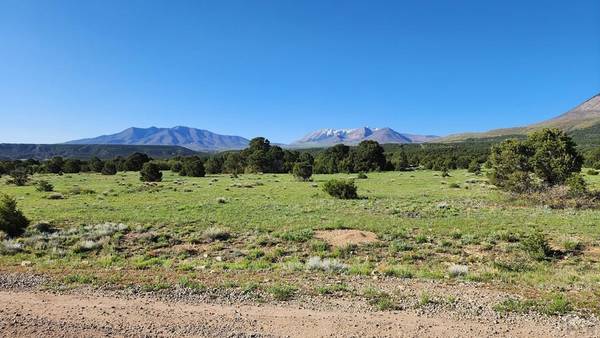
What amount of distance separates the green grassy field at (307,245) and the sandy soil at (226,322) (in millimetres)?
1607

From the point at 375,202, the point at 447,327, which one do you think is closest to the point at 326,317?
the point at 447,327

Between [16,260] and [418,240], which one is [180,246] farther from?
[418,240]

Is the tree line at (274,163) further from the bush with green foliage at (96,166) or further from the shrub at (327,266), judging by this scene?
the shrub at (327,266)

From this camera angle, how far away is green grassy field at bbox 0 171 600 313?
36.2 ft

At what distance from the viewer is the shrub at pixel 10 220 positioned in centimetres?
1780

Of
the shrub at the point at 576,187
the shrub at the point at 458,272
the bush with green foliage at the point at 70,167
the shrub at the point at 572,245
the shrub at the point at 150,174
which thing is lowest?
the shrub at the point at 572,245

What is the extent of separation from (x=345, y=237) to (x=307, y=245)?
74.6 inches

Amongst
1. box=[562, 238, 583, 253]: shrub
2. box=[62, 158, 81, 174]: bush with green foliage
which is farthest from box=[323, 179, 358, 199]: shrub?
box=[62, 158, 81, 174]: bush with green foliage

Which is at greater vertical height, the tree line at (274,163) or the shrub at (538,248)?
the tree line at (274,163)

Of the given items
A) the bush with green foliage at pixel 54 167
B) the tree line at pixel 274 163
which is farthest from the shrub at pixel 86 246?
the bush with green foliage at pixel 54 167

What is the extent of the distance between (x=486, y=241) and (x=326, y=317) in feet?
34.2

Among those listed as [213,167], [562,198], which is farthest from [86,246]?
[213,167]

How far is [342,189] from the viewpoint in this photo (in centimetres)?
3272

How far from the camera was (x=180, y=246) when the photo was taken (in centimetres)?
1612
